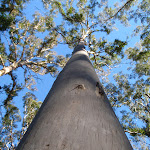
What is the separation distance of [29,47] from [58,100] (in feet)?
30.9

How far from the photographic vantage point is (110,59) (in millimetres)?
7883

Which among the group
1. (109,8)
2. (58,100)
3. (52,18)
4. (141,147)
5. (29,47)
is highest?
(109,8)

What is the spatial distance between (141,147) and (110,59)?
5.13 meters

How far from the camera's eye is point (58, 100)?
69 cm

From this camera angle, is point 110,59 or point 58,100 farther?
point 110,59

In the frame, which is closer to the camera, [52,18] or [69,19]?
[69,19]

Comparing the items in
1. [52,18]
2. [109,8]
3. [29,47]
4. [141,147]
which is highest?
[109,8]

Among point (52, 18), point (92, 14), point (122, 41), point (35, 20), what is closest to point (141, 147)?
point (122, 41)

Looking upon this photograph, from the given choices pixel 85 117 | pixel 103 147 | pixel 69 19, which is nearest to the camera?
pixel 103 147

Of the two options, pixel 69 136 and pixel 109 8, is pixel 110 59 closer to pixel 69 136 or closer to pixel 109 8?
pixel 109 8

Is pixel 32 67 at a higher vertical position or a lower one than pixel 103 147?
higher

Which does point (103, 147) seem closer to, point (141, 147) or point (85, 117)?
point (85, 117)

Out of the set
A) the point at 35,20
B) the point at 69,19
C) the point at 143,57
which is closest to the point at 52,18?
the point at 69,19

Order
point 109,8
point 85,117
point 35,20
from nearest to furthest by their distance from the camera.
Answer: point 85,117, point 109,8, point 35,20
